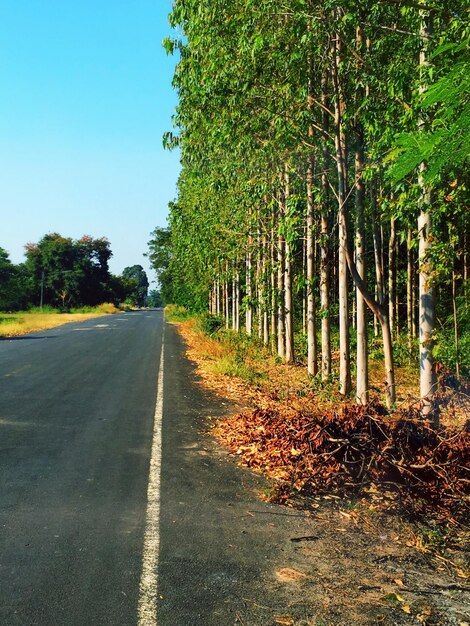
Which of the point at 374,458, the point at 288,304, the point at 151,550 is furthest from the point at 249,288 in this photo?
the point at 151,550

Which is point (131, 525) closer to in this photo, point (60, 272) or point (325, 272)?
point (325, 272)

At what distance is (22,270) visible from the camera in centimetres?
10681

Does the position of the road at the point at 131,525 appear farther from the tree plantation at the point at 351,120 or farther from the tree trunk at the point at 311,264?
the tree trunk at the point at 311,264

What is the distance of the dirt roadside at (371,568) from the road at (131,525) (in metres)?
0.16

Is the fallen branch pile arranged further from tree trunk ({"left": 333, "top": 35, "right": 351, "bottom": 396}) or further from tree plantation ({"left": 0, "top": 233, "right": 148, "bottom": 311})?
tree plantation ({"left": 0, "top": 233, "right": 148, "bottom": 311})

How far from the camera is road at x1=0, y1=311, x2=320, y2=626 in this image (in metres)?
4.13

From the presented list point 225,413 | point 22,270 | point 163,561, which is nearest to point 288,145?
point 225,413

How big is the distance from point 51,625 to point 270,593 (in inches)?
59.9

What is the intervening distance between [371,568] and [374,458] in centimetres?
211

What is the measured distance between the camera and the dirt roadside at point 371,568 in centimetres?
404

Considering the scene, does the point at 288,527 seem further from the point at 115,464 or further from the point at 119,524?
the point at 115,464

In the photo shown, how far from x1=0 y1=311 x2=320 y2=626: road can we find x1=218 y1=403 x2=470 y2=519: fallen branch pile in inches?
23.7

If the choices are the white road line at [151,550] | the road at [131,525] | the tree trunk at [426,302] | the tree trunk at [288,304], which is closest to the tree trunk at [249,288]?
the tree trunk at [288,304]

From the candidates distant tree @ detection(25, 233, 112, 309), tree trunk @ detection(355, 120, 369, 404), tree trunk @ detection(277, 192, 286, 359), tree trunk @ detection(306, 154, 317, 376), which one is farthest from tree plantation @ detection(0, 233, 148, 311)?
tree trunk @ detection(355, 120, 369, 404)
